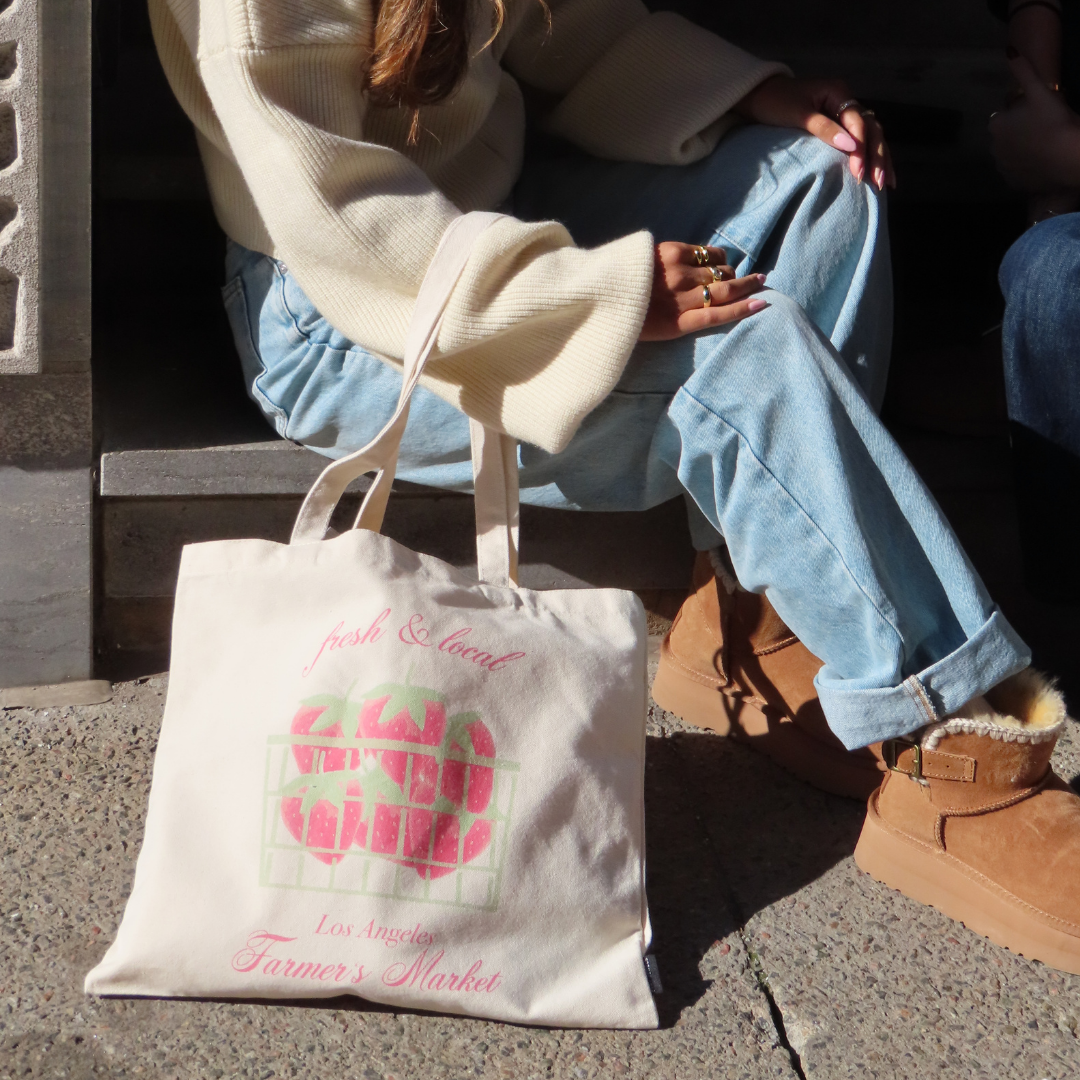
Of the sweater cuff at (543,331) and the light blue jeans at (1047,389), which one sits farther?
the light blue jeans at (1047,389)

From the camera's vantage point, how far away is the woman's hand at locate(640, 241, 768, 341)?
139 cm

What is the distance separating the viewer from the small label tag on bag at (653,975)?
52.8 inches

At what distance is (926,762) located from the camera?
56.5 inches

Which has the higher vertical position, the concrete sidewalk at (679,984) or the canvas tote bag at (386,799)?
the canvas tote bag at (386,799)

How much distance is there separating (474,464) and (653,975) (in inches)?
26.0

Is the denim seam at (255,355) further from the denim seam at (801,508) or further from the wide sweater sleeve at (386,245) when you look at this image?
the denim seam at (801,508)

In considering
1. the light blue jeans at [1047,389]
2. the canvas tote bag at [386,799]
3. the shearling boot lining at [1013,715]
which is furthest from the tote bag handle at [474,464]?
the light blue jeans at [1047,389]

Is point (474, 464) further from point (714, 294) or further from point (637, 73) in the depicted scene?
point (637, 73)

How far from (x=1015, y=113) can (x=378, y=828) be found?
154 centimetres

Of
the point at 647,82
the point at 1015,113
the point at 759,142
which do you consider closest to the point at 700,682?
the point at 759,142

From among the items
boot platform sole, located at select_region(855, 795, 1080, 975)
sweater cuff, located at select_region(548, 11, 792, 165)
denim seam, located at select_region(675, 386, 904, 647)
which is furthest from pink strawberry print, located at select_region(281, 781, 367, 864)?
sweater cuff, located at select_region(548, 11, 792, 165)

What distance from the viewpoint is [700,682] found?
1.83 m

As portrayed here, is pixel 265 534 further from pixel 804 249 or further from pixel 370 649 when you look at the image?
pixel 804 249

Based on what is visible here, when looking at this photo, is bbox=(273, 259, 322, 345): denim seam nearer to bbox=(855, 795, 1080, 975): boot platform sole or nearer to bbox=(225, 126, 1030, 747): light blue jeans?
bbox=(225, 126, 1030, 747): light blue jeans
